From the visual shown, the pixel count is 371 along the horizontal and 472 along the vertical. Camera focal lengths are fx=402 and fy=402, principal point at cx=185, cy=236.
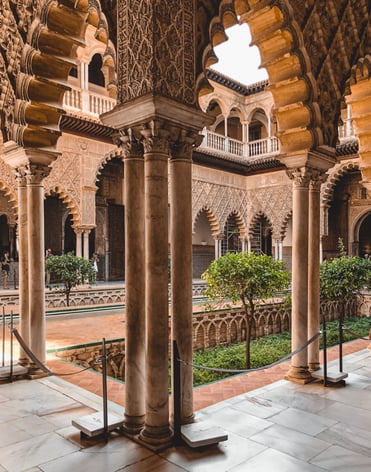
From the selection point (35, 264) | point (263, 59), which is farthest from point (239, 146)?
point (35, 264)

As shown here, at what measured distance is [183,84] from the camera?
361 centimetres

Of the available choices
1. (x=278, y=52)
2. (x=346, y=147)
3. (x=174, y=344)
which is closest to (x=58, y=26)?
(x=278, y=52)

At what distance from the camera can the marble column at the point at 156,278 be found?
3406 millimetres

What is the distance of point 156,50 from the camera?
3441 mm

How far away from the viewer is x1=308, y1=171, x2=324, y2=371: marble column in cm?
527

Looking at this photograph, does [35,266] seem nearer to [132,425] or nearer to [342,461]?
[132,425]

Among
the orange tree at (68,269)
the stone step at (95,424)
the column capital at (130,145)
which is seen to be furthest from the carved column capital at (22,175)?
the orange tree at (68,269)

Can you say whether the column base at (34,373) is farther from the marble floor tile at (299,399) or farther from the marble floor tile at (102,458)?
the marble floor tile at (299,399)

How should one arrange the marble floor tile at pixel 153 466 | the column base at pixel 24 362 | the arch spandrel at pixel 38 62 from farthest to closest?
the column base at pixel 24 362 → the arch spandrel at pixel 38 62 → the marble floor tile at pixel 153 466

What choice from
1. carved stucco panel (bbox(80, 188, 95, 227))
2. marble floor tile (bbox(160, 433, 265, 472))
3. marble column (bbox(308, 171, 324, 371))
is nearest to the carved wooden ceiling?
marble column (bbox(308, 171, 324, 371))

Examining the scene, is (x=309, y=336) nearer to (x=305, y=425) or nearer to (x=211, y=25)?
(x=305, y=425)

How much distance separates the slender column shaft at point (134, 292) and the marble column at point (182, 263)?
29 cm

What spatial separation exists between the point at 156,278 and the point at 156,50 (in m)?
1.95

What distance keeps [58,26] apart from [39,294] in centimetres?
333
